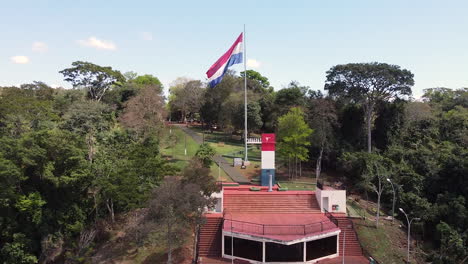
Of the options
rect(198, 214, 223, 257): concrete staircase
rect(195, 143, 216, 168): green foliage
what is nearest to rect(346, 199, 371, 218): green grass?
rect(198, 214, 223, 257): concrete staircase

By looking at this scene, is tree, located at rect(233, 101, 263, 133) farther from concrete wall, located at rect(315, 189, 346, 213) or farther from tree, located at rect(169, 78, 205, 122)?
concrete wall, located at rect(315, 189, 346, 213)

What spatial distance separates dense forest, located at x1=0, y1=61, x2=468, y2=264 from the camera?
22375 millimetres

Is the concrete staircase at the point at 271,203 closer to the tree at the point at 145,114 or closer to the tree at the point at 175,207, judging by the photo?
the tree at the point at 175,207

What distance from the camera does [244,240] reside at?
22.7m

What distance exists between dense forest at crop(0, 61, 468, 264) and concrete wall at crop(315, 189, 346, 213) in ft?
22.7

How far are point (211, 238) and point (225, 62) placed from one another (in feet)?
55.8

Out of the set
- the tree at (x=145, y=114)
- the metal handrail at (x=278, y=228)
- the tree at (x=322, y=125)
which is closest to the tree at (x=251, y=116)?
the tree at (x=322, y=125)

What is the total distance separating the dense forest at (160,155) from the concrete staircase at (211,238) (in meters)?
3.16

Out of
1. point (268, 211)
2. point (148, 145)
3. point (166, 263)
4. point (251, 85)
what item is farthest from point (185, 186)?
point (251, 85)

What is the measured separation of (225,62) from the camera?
31.5 m

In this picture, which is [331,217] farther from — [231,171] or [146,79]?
[146,79]

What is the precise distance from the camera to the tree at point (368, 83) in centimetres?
3897

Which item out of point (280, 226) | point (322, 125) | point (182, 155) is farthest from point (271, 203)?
point (182, 155)

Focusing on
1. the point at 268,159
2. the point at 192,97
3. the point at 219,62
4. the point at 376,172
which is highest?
the point at 192,97
